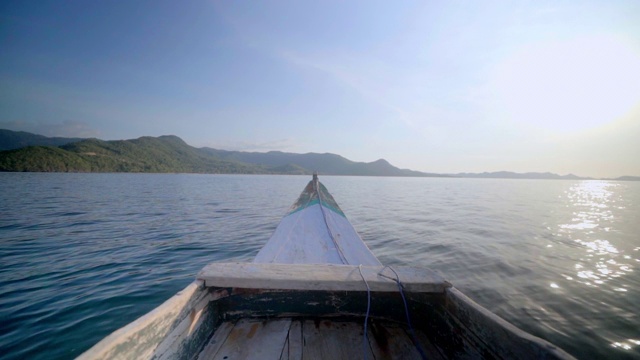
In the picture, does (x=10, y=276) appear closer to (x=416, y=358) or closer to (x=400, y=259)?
(x=416, y=358)

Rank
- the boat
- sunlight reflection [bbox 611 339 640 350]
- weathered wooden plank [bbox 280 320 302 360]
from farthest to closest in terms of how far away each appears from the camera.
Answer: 1. sunlight reflection [bbox 611 339 640 350]
2. weathered wooden plank [bbox 280 320 302 360]
3. the boat

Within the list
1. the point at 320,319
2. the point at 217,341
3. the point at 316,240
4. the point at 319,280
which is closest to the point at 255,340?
the point at 217,341

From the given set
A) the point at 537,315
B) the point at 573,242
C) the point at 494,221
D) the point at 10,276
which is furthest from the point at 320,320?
the point at 494,221

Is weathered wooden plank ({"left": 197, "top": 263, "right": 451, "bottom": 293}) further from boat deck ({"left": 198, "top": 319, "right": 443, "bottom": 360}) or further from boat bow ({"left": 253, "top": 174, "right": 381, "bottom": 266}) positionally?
boat bow ({"left": 253, "top": 174, "right": 381, "bottom": 266})

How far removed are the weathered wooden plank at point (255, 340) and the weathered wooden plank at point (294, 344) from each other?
5 centimetres

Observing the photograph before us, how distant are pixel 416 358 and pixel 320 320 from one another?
3.81ft

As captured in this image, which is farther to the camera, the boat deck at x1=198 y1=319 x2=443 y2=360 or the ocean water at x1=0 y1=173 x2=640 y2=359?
the ocean water at x1=0 y1=173 x2=640 y2=359

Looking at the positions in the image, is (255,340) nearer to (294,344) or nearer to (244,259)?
(294,344)

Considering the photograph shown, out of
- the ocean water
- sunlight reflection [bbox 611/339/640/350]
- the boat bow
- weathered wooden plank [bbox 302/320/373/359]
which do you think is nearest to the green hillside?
the ocean water

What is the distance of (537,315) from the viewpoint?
5.29 metres

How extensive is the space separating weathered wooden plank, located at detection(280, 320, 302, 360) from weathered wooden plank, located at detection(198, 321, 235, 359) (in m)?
0.72

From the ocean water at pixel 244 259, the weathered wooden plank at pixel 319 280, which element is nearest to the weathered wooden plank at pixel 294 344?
the weathered wooden plank at pixel 319 280

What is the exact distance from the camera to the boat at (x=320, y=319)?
2.24 m

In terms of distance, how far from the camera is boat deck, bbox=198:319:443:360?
2588 mm
